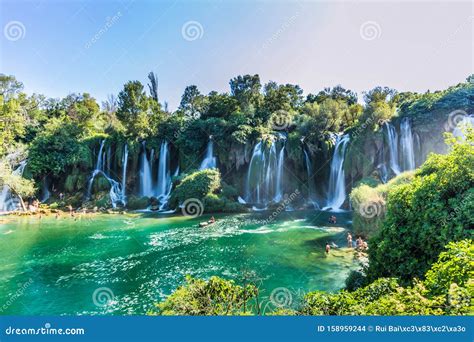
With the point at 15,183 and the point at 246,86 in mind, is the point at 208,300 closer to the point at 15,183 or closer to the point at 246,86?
the point at 15,183

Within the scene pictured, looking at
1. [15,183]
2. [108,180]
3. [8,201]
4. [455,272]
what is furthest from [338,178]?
[8,201]

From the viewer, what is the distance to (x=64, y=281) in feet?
34.5

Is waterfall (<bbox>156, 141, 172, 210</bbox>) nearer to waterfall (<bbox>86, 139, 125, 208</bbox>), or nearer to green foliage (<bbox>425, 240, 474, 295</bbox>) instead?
waterfall (<bbox>86, 139, 125, 208</bbox>)

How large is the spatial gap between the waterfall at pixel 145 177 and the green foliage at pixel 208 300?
26.4 m

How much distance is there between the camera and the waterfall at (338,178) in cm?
2461

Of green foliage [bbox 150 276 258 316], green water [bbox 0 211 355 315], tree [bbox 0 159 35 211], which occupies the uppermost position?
tree [bbox 0 159 35 211]

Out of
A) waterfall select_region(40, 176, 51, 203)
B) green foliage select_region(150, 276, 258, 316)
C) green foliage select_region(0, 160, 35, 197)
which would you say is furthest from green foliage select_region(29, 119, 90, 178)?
green foliage select_region(150, 276, 258, 316)

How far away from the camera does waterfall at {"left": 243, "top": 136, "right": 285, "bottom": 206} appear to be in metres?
27.2

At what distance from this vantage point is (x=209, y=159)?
30.6 metres

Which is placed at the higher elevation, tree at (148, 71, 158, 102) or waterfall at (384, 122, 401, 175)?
tree at (148, 71, 158, 102)

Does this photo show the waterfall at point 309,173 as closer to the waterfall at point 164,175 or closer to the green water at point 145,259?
the green water at point 145,259

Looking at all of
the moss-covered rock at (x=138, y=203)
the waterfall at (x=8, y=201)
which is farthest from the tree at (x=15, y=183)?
the moss-covered rock at (x=138, y=203)

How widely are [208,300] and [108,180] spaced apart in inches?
1115

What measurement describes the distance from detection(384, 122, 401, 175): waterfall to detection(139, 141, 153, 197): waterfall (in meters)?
23.1
